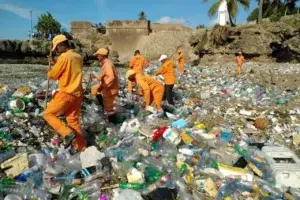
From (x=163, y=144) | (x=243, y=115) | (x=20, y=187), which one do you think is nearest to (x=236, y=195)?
(x=163, y=144)

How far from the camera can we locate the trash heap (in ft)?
12.2

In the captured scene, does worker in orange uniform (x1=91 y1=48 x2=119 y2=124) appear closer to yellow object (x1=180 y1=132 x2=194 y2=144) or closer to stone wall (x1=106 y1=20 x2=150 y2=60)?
yellow object (x1=180 y1=132 x2=194 y2=144)

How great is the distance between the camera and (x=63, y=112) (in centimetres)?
442

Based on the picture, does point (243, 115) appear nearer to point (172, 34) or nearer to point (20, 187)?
point (20, 187)

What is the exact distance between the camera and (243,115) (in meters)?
7.65

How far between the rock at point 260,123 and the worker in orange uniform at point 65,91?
378 centimetres

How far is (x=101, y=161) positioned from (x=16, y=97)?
2.75m

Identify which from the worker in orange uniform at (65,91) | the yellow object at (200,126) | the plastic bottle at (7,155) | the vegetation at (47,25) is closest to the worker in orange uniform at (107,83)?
the worker in orange uniform at (65,91)

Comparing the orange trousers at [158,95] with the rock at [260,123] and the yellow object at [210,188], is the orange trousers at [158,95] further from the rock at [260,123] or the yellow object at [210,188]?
the yellow object at [210,188]

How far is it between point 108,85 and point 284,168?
2.99 m

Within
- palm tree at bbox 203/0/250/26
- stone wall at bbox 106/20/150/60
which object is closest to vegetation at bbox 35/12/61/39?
stone wall at bbox 106/20/150/60

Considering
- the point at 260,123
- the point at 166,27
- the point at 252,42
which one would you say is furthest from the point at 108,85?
the point at 166,27

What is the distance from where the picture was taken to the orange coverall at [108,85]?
5719mm

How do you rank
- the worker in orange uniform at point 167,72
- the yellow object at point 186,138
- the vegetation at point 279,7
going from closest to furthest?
the yellow object at point 186,138 < the worker in orange uniform at point 167,72 < the vegetation at point 279,7
